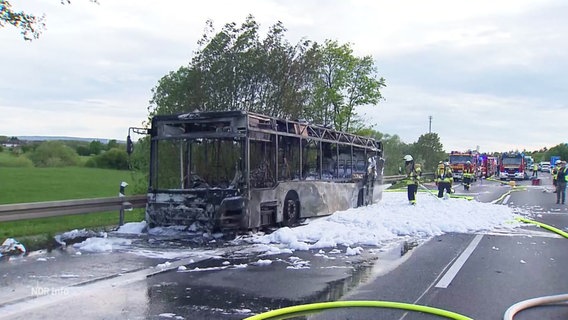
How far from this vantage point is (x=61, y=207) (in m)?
10.4

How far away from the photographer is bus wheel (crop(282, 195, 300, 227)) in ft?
41.0

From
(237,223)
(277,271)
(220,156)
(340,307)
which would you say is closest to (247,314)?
(340,307)

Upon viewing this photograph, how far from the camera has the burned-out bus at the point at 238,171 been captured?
432 inches

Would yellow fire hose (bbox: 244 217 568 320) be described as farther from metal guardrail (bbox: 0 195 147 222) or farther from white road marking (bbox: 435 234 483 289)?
metal guardrail (bbox: 0 195 147 222)

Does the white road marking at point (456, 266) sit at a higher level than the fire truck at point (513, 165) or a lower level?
lower

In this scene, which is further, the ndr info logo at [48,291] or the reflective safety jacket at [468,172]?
the reflective safety jacket at [468,172]

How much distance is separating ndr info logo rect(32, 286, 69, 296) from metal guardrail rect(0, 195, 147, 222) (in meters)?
3.34

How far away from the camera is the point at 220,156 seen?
12633mm

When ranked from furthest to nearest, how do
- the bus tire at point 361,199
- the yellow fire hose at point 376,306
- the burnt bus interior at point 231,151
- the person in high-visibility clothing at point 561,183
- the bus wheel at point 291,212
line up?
1. the person in high-visibility clothing at point 561,183
2. the bus tire at point 361,199
3. the bus wheel at point 291,212
4. the burnt bus interior at point 231,151
5. the yellow fire hose at point 376,306

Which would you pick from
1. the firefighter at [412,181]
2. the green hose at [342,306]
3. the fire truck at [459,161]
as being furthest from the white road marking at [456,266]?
the fire truck at [459,161]

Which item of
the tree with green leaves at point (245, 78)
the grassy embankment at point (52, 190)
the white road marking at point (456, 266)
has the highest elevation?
the tree with green leaves at point (245, 78)

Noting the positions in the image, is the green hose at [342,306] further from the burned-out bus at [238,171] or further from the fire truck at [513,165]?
the fire truck at [513,165]

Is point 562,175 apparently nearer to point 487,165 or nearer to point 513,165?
point 513,165

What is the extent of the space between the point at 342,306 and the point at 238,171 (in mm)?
6230
